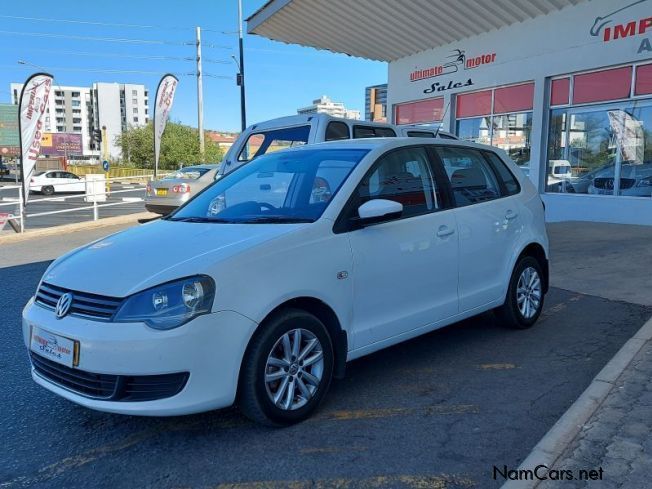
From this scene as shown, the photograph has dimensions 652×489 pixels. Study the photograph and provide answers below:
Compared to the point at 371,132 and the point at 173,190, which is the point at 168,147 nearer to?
the point at 173,190

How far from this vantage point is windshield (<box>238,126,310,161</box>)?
8473 millimetres

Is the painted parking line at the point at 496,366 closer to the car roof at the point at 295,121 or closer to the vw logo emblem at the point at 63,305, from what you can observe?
the vw logo emblem at the point at 63,305

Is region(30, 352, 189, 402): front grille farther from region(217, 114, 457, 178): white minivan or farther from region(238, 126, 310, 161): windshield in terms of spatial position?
region(238, 126, 310, 161): windshield

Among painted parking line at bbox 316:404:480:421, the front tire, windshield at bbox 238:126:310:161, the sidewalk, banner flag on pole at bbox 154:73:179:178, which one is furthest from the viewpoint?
banner flag on pole at bbox 154:73:179:178

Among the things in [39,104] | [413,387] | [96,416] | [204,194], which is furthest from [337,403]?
[39,104]

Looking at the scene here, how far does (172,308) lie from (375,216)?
1.39 meters

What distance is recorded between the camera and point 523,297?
5152 millimetres

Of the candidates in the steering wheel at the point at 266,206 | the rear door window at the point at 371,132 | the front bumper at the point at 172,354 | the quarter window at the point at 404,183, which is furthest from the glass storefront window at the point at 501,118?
the front bumper at the point at 172,354

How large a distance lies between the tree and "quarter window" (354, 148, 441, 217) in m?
56.3

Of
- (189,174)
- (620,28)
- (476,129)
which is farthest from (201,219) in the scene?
(476,129)

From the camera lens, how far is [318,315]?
3438 millimetres

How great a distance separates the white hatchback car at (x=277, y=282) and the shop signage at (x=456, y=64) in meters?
11.0

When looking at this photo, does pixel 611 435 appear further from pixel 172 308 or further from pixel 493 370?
pixel 172 308

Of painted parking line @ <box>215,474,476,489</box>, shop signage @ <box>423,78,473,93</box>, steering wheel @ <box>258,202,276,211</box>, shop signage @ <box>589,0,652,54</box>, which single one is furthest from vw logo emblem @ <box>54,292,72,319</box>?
shop signage @ <box>423,78,473,93</box>
